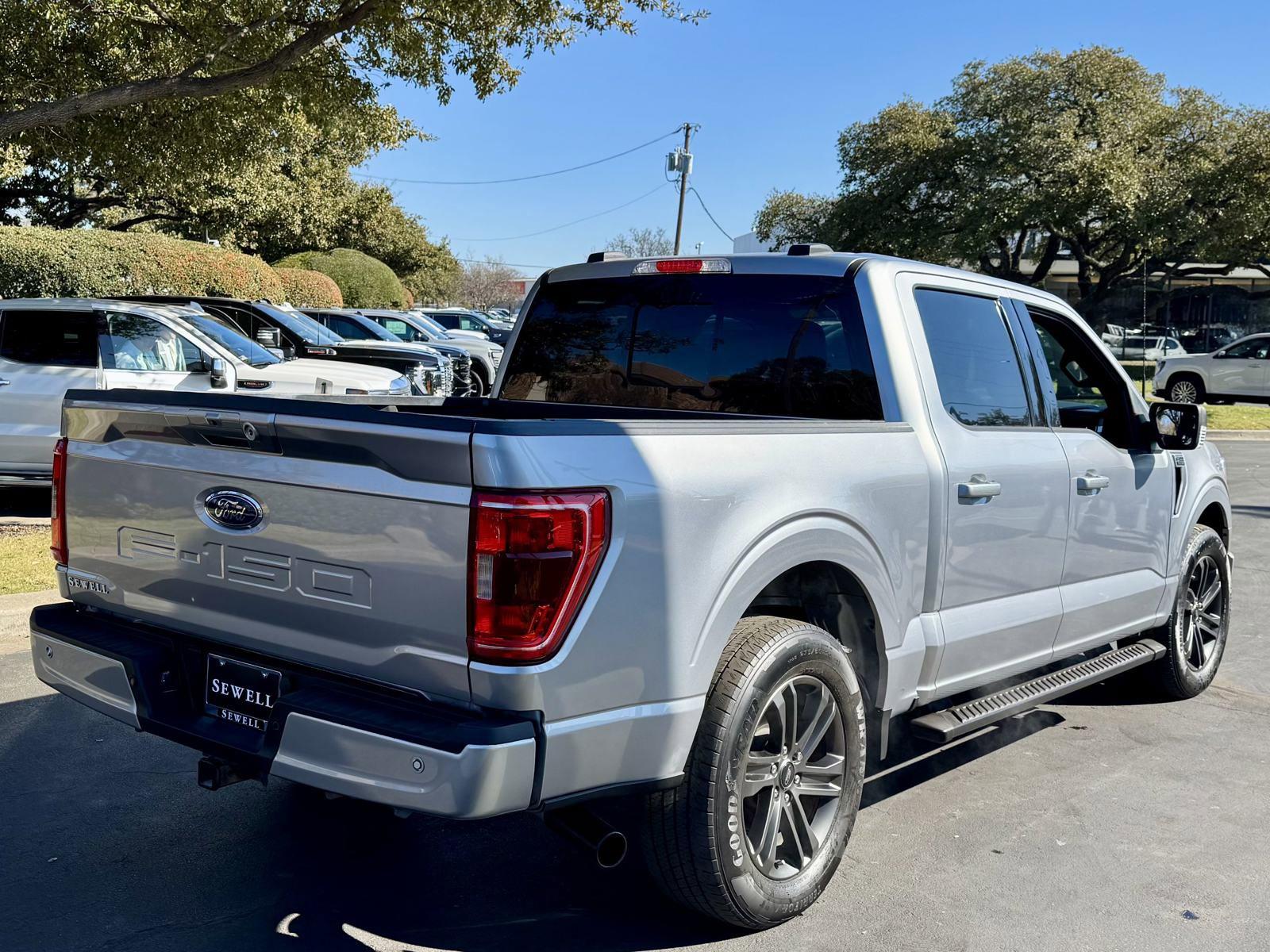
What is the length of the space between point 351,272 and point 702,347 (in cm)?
3636

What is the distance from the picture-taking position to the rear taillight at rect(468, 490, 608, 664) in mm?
2766

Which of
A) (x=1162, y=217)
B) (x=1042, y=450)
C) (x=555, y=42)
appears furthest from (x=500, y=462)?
(x=1162, y=217)

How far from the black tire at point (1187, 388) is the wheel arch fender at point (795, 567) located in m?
24.4

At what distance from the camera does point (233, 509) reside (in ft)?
10.6

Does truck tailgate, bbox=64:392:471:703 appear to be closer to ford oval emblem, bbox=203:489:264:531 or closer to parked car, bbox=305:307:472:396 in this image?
ford oval emblem, bbox=203:489:264:531

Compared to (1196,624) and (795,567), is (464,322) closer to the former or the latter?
(1196,624)

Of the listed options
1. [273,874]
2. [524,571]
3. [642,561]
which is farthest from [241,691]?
[642,561]

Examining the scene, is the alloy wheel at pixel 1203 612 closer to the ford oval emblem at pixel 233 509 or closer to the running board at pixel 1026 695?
the running board at pixel 1026 695

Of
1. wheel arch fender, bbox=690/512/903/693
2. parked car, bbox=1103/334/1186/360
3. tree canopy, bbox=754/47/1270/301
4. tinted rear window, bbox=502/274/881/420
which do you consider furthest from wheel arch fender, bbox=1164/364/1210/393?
wheel arch fender, bbox=690/512/903/693

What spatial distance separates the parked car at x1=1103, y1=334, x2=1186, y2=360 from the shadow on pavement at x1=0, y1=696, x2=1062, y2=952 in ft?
113

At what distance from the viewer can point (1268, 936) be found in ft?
11.6

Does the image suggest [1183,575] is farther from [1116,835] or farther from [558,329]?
[558,329]

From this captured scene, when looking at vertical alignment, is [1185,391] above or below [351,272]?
below

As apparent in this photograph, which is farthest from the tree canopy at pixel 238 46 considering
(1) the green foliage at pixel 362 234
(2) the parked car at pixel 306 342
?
(1) the green foliage at pixel 362 234
